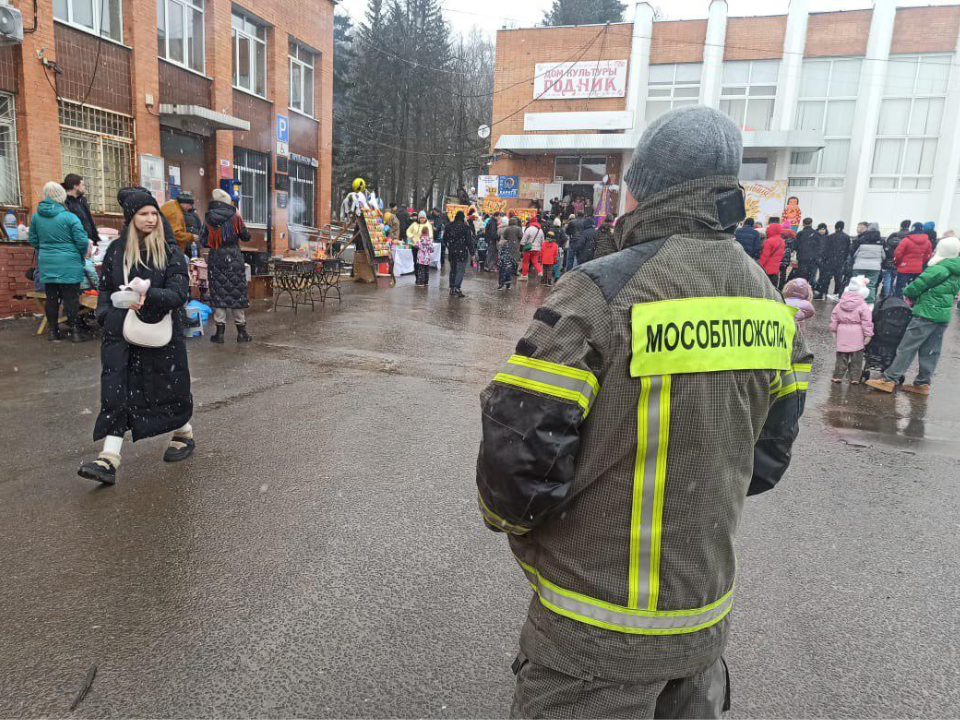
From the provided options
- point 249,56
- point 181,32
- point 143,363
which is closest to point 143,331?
point 143,363

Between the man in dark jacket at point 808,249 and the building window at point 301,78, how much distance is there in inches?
576

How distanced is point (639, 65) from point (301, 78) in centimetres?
1475

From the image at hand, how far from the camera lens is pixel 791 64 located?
26812mm

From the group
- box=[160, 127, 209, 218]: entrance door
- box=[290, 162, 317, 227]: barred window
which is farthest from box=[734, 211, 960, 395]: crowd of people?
box=[290, 162, 317, 227]: barred window

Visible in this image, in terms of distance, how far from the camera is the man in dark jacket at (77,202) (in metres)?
8.96

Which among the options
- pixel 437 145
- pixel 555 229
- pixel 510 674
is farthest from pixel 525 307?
pixel 437 145

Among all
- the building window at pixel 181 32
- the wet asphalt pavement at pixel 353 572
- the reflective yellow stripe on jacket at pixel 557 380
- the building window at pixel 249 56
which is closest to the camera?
the reflective yellow stripe on jacket at pixel 557 380

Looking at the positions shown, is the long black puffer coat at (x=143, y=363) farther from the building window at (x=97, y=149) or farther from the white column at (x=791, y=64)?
the white column at (x=791, y=64)

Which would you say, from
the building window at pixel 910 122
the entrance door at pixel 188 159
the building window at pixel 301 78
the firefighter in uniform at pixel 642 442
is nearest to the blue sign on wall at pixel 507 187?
the building window at pixel 301 78

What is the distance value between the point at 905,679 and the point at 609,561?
2089 millimetres

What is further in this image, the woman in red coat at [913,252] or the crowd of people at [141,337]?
the woman in red coat at [913,252]

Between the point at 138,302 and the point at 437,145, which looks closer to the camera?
the point at 138,302

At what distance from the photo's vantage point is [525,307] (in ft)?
44.0

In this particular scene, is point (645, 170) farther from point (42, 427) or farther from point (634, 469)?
point (42, 427)
